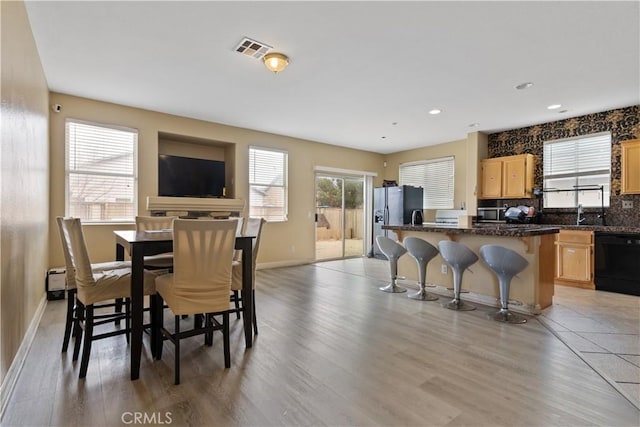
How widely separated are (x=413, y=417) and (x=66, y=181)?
4980 millimetres

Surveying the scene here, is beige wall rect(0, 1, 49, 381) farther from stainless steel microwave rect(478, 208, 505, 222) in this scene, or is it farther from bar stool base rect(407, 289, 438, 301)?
stainless steel microwave rect(478, 208, 505, 222)

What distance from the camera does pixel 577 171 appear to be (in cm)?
540

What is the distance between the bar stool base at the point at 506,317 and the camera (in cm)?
330

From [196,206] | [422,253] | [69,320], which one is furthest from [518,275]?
[196,206]

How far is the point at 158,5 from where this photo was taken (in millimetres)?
2486

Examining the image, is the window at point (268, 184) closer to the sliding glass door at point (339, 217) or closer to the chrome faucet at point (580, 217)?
the sliding glass door at point (339, 217)

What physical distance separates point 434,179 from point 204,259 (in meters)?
6.32

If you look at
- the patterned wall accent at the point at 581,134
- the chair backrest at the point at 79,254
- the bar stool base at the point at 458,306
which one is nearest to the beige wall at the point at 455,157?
the patterned wall accent at the point at 581,134

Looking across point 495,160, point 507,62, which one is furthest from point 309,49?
point 495,160

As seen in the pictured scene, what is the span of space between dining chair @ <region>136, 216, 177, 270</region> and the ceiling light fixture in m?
2.03

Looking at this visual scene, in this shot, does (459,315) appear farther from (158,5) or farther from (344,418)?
(158,5)

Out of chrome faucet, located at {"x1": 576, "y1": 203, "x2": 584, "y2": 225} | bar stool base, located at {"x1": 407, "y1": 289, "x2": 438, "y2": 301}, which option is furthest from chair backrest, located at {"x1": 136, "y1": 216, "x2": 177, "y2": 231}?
chrome faucet, located at {"x1": 576, "y1": 203, "x2": 584, "y2": 225}

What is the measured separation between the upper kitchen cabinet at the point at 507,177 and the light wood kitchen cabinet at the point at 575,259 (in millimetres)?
1099

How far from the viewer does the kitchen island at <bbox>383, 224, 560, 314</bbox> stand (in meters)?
3.58
